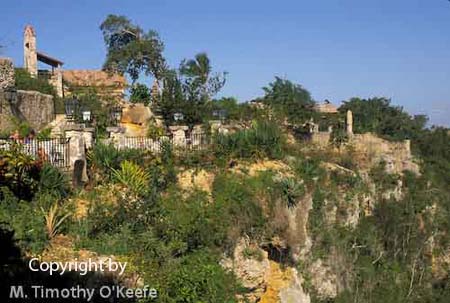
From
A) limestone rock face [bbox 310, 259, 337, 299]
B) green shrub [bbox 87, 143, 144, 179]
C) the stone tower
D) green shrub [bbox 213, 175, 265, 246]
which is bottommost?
limestone rock face [bbox 310, 259, 337, 299]

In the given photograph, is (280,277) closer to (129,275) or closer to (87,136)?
(129,275)

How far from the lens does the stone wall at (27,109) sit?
16500 mm

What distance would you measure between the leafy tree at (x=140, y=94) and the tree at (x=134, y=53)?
282 cm

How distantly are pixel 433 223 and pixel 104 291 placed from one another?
20.9 m

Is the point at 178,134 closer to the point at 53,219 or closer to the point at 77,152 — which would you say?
the point at 77,152

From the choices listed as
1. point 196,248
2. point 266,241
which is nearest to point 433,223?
point 266,241

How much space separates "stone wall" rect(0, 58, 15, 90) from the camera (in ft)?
65.9

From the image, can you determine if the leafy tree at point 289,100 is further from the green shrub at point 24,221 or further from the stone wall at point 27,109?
the green shrub at point 24,221

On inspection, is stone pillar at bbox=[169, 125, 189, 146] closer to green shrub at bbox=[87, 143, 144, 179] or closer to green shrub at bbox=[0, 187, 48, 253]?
green shrub at bbox=[87, 143, 144, 179]

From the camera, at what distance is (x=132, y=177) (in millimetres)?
12086

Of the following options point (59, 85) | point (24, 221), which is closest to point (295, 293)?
point (24, 221)

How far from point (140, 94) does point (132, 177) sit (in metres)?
12.4

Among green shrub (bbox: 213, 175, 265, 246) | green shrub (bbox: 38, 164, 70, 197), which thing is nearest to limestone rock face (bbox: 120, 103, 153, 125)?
green shrub (bbox: 213, 175, 265, 246)

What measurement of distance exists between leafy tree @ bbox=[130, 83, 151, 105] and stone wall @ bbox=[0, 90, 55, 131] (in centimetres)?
437
